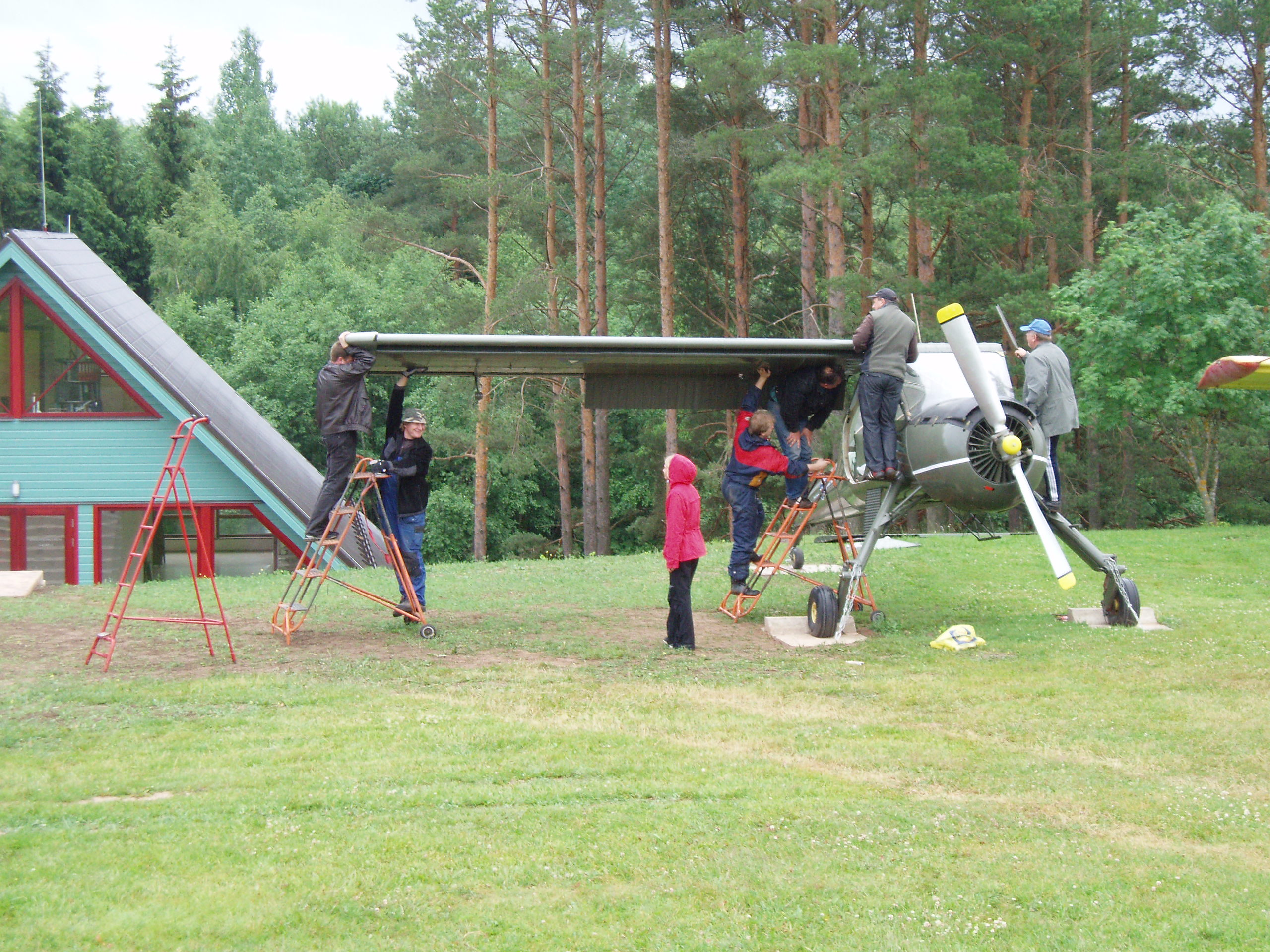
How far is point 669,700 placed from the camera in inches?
353

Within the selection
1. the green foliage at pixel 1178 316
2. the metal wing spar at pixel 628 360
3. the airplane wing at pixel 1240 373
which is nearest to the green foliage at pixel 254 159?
the green foliage at pixel 1178 316

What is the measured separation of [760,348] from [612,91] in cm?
2393

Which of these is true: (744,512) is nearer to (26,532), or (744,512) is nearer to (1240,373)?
(1240,373)

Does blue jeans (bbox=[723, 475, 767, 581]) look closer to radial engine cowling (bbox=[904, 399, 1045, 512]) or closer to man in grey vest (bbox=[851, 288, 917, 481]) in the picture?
man in grey vest (bbox=[851, 288, 917, 481])

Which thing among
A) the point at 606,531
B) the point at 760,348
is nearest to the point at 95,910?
the point at 760,348

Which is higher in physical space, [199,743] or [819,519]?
[819,519]

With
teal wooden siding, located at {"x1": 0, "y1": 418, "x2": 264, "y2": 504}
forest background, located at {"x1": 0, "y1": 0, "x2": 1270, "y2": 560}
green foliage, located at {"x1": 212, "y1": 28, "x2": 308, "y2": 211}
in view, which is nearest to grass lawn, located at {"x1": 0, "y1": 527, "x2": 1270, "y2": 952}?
teal wooden siding, located at {"x1": 0, "y1": 418, "x2": 264, "y2": 504}

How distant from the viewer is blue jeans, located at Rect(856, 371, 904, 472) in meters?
11.4

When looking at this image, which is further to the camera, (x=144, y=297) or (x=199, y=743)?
(x=144, y=297)

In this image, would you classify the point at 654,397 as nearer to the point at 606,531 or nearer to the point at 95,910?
the point at 95,910

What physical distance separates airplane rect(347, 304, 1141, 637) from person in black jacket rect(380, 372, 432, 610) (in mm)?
623

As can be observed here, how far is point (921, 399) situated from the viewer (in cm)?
1190

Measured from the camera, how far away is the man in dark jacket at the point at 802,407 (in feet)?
42.2

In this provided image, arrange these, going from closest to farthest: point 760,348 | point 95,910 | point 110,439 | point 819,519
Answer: point 95,910 → point 760,348 → point 819,519 → point 110,439
